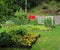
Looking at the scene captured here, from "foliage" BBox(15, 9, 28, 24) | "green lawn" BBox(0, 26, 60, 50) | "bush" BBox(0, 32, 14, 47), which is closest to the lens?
"bush" BBox(0, 32, 14, 47)

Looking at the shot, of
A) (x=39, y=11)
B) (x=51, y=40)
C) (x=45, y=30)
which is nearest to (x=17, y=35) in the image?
(x=51, y=40)

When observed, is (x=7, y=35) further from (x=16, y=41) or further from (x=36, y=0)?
(x=36, y=0)

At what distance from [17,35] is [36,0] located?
27.1 metres

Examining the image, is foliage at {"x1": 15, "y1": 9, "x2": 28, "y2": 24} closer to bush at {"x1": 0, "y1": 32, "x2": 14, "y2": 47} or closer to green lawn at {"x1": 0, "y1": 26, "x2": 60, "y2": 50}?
green lawn at {"x1": 0, "y1": 26, "x2": 60, "y2": 50}

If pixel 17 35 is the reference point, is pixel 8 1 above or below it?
above

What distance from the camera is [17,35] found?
19562 mm

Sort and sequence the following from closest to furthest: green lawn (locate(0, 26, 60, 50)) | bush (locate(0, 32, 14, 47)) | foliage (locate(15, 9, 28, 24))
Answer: bush (locate(0, 32, 14, 47)), green lawn (locate(0, 26, 60, 50)), foliage (locate(15, 9, 28, 24))

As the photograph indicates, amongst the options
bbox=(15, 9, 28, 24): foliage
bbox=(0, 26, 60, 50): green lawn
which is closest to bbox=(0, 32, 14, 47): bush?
bbox=(0, 26, 60, 50): green lawn

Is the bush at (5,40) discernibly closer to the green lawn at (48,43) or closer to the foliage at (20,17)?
the green lawn at (48,43)

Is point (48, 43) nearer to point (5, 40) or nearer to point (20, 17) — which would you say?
point (5, 40)

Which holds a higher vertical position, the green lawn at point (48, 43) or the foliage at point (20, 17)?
the foliage at point (20, 17)

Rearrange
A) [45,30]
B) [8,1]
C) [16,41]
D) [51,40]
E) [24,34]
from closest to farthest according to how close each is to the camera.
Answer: [8,1] → [16,41] → [24,34] → [51,40] → [45,30]

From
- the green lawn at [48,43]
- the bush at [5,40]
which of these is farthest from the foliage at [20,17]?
the bush at [5,40]

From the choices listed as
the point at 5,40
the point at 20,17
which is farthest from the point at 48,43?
the point at 20,17
